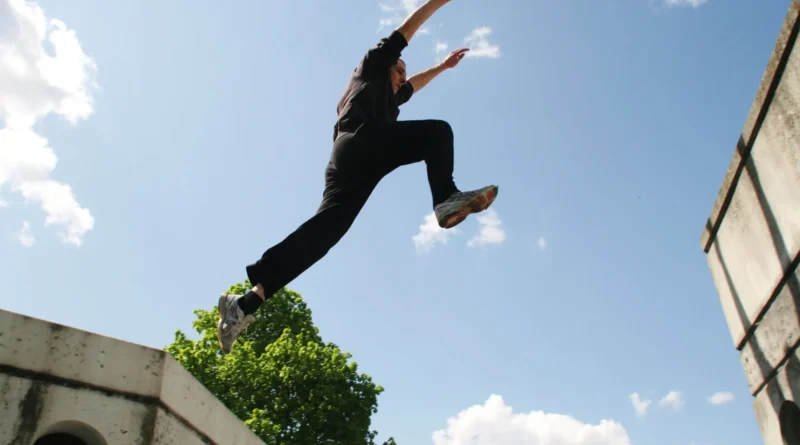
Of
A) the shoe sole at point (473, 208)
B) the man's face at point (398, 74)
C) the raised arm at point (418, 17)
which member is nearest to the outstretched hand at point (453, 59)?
the man's face at point (398, 74)

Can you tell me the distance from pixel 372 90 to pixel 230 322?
203cm

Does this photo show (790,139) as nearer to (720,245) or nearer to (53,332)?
(720,245)

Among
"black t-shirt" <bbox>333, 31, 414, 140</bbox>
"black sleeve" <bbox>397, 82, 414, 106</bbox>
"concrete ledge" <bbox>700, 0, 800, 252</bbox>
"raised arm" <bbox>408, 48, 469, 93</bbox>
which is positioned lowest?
"concrete ledge" <bbox>700, 0, 800, 252</bbox>

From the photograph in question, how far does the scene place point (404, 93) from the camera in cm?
564

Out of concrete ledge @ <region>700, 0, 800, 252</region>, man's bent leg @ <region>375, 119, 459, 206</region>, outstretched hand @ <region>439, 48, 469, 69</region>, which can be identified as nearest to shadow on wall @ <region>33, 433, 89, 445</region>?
man's bent leg @ <region>375, 119, 459, 206</region>

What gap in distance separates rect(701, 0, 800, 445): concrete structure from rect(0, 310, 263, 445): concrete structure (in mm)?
4269

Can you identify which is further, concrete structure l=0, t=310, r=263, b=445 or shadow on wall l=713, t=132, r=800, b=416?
shadow on wall l=713, t=132, r=800, b=416

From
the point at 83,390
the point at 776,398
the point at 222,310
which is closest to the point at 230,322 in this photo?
the point at 222,310

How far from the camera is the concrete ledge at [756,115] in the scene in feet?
13.6

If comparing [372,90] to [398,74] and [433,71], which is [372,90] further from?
[433,71]

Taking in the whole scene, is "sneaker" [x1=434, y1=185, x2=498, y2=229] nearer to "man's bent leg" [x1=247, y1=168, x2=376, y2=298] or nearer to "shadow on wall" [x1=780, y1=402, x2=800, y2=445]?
"man's bent leg" [x1=247, y1=168, x2=376, y2=298]

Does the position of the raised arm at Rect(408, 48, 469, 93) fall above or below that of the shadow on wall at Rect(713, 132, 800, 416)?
above

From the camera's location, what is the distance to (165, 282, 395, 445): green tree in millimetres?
19375

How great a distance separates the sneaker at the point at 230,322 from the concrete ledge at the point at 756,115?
13.4 feet
